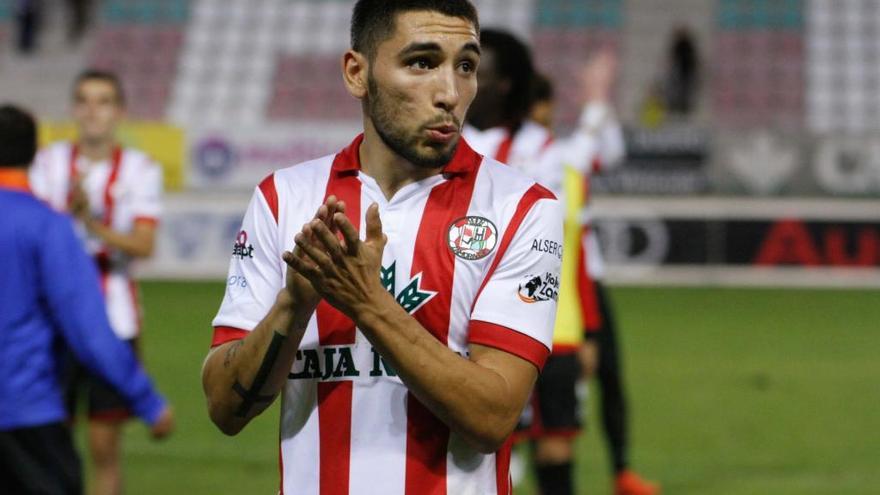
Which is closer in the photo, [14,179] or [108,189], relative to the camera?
[14,179]

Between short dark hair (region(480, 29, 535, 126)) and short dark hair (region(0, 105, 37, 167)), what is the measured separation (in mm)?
1606

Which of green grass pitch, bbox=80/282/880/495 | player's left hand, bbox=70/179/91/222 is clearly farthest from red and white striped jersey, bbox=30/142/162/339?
green grass pitch, bbox=80/282/880/495

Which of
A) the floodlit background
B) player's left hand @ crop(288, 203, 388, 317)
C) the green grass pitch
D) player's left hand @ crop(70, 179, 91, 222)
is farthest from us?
the floodlit background

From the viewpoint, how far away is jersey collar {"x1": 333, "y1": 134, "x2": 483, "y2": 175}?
285 centimetres

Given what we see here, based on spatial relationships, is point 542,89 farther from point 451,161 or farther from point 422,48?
point 422,48

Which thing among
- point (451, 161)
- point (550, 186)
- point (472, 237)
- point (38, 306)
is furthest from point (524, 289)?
point (550, 186)

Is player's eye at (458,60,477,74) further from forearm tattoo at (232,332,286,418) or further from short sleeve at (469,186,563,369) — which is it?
forearm tattoo at (232,332,286,418)

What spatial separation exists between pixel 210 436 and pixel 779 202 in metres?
10.0

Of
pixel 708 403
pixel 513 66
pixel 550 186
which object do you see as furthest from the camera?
pixel 708 403

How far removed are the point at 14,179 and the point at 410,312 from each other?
2.27 metres

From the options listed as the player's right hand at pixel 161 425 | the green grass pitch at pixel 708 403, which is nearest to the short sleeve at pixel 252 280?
the player's right hand at pixel 161 425

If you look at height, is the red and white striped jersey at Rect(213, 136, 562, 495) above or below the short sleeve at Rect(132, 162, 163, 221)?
above

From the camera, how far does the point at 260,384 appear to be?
2.64 m

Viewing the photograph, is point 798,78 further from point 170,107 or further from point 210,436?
point 210,436
